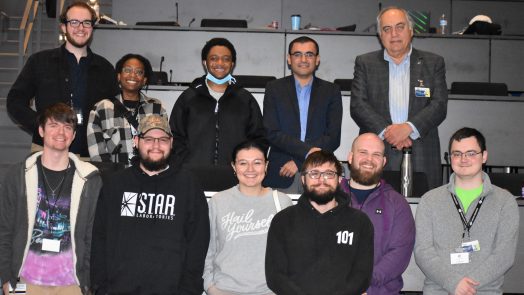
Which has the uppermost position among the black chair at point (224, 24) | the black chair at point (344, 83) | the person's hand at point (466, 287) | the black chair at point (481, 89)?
the black chair at point (224, 24)

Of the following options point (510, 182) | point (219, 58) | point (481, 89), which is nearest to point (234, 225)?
point (219, 58)

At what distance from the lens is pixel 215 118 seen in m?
4.65

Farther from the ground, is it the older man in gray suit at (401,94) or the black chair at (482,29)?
the black chair at (482,29)

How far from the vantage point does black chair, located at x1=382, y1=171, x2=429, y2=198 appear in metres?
4.28

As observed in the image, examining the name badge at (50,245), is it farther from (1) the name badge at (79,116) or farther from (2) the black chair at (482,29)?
(2) the black chair at (482,29)

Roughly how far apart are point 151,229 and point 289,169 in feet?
4.48

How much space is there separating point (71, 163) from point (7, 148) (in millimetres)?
3562

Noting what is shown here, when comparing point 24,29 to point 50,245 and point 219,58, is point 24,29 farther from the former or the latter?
point 50,245

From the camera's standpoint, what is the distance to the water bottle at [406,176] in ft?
13.7

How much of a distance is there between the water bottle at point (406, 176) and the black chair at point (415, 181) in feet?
0.24

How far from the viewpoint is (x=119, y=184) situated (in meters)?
3.62

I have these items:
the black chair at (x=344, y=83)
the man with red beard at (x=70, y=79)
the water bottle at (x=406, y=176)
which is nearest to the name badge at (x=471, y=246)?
the water bottle at (x=406, y=176)

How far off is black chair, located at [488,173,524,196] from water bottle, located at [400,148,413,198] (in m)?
0.94

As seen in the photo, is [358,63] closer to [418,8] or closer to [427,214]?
[427,214]
